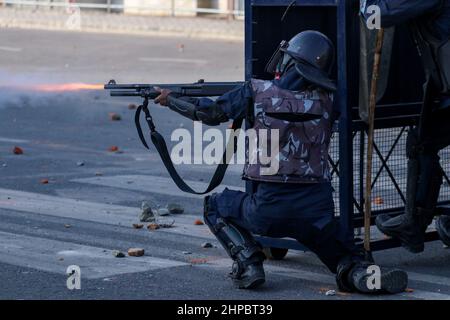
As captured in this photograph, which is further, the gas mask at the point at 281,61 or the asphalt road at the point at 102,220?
the asphalt road at the point at 102,220

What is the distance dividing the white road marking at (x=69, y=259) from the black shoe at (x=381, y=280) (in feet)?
4.09

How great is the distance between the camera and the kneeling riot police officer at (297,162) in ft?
20.7

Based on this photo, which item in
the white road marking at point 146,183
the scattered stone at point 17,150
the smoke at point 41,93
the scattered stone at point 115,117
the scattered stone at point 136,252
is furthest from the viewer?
the smoke at point 41,93

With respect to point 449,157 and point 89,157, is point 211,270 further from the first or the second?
point 89,157

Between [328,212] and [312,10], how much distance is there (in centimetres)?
145

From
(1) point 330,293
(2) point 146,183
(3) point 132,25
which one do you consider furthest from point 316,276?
(3) point 132,25

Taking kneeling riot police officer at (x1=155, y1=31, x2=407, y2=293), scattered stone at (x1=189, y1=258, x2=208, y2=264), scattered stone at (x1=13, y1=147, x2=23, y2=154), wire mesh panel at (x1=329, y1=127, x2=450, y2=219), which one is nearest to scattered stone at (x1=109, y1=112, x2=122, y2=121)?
scattered stone at (x1=13, y1=147, x2=23, y2=154)

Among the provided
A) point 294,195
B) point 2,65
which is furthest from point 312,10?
point 2,65

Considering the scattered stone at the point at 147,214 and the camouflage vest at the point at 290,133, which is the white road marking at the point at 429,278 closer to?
the camouflage vest at the point at 290,133

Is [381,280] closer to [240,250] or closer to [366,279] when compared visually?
[366,279]

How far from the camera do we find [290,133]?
6.31 meters

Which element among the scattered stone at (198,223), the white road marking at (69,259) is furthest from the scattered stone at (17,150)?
the white road marking at (69,259)

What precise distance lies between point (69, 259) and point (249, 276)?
1322 millimetres

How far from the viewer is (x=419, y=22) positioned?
678cm
